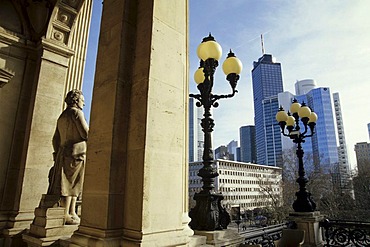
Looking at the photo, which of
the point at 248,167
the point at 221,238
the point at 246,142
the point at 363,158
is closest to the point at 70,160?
the point at 221,238

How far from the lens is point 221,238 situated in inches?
164

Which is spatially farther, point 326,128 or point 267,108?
point 267,108

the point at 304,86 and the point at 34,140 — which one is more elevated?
the point at 304,86

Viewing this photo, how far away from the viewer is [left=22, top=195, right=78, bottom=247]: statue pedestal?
159 inches

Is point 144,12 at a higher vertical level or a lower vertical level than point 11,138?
higher

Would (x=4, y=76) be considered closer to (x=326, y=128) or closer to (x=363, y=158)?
(x=363, y=158)

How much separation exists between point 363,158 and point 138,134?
1905 inches

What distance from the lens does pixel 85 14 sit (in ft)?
28.1

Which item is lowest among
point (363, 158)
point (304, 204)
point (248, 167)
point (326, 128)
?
point (304, 204)

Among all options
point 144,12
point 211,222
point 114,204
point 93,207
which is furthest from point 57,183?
point 144,12

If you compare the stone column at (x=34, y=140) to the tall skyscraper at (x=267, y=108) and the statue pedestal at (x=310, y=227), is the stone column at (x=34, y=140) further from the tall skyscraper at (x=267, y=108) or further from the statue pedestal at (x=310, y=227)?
the tall skyscraper at (x=267, y=108)

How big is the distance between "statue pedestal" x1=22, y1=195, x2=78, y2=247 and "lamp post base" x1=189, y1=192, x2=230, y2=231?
2.25m

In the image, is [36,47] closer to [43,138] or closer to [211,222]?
[43,138]

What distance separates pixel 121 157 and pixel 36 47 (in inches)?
254
